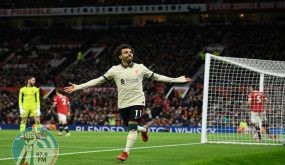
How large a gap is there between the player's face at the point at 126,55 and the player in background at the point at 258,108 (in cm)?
869

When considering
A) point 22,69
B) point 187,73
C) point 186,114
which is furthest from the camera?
point 22,69

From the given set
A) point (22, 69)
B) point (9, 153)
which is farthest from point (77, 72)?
point (9, 153)

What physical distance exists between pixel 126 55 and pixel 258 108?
375 inches

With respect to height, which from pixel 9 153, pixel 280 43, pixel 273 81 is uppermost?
pixel 280 43

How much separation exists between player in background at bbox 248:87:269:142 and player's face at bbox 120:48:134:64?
8685 millimetres

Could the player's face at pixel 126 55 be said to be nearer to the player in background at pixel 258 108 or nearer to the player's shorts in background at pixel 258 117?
the player in background at pixel 258 108

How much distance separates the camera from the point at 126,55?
1240cm

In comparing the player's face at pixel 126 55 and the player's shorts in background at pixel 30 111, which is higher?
the player's face at pixel 126 55

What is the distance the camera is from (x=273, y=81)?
20.3 metres

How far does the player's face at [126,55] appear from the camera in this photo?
1234cm

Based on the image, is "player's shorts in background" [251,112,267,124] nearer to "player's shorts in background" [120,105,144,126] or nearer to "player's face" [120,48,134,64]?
"player's shorts in background" [120,105,144,126]

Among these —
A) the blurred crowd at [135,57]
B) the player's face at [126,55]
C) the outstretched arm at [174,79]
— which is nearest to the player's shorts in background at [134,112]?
the outstretched arm at [174,79]

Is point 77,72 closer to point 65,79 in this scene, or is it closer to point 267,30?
point 65,79

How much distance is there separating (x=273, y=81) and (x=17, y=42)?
4130cm
